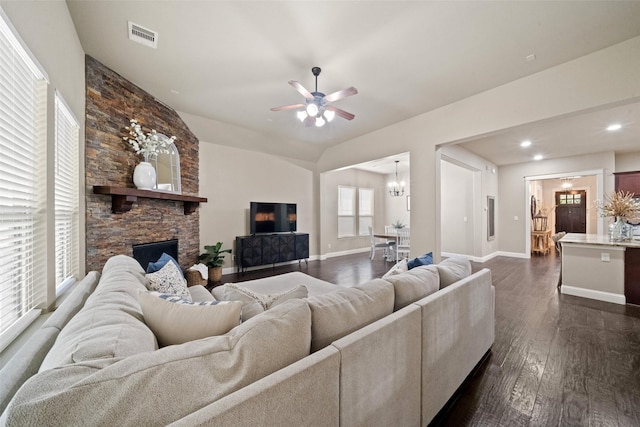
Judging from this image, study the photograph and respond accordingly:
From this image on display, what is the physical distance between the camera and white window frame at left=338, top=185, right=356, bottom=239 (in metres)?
7.80

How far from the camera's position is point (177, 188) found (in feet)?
14.2

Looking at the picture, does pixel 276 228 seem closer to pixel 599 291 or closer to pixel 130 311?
pixel 130 311

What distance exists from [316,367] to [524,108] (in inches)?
155

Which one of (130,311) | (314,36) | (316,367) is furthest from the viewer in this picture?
(314,36)

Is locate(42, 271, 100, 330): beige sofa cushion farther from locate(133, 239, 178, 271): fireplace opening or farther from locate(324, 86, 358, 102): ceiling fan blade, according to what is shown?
locate(324, 86, 358, 102): ceiling fan blade

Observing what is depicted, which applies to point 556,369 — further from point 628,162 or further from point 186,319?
point 628,162

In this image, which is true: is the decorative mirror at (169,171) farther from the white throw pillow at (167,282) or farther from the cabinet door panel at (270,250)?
the white throw pillow at (167,282)

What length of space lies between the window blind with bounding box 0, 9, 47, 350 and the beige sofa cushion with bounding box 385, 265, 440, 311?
2006 mm

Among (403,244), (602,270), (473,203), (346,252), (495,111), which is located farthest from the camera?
(346,252)

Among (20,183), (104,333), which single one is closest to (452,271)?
(104,333)

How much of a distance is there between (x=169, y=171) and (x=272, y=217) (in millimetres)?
2276

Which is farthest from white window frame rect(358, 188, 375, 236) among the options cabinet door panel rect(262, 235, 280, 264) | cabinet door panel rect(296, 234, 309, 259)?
cabinet door panel rect(262, 235, 280, 264)

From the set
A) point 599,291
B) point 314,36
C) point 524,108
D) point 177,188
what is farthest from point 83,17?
point 599,291

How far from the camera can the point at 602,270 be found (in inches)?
140
